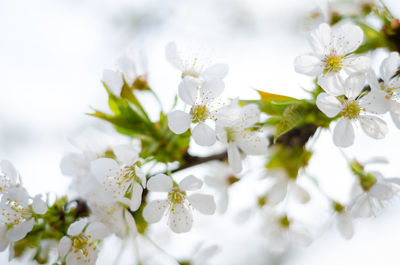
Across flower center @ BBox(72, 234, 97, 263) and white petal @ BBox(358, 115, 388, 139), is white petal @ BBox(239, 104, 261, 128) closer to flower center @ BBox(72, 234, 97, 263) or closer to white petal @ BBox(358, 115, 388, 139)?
white petal @ BBox(358, 115, 388, 139)

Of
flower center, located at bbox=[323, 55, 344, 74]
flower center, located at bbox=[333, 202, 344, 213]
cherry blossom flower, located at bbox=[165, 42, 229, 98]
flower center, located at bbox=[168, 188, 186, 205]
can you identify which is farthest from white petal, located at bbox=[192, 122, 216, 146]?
flower center, located at bbox=[333, 202, 344, 213]

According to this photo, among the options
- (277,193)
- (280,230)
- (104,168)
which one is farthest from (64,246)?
(280,230)

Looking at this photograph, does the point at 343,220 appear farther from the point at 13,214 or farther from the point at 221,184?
the point at 13,214

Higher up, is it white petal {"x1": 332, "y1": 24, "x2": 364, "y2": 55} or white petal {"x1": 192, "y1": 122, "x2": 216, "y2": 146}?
white petal {"x1": 332, "y1": 24, "x2": 364, "y2": 55}

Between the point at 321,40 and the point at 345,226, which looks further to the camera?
the point at 345,226

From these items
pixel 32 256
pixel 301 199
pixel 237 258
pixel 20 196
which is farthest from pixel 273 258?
pixel 20 196

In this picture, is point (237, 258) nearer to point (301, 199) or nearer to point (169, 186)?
point (301, 199)
